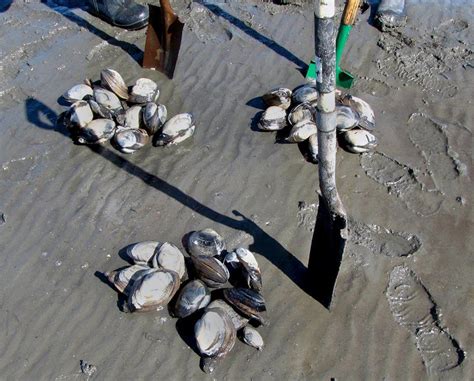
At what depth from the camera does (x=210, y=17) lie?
23.4 ft

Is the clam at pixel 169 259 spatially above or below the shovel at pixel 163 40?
below

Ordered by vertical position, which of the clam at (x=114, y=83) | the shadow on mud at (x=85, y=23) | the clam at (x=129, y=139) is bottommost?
the shadow on mud at (x=85, y=23)

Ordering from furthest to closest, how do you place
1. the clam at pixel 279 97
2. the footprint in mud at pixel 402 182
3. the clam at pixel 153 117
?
the clam at pixel 279 97, the clam at pixel 153 117, the footprint in mud at pixel 402 182

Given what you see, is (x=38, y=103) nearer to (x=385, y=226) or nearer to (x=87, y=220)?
(x=87, y=220)

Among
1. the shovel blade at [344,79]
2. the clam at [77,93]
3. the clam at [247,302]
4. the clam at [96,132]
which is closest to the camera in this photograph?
the clam at [247,302]

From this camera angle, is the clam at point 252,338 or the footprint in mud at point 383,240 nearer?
the clam at point 252,338

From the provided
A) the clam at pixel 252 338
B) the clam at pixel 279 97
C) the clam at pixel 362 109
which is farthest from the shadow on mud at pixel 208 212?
the clam at pixel 362 109

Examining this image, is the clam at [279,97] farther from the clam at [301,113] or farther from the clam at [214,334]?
the clam at [214,334]

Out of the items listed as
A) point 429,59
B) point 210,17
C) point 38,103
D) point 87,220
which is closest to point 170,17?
point 210,17

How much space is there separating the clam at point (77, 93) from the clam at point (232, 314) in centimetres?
297

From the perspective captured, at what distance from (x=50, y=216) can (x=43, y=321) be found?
1081mm

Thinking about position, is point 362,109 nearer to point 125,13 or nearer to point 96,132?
point 96,132

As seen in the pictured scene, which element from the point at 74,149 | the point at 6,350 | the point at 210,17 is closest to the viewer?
the point at 6,350

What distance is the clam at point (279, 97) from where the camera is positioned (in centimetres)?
551
